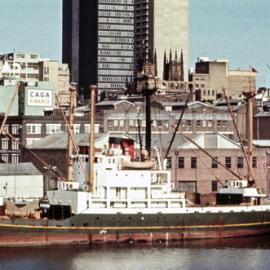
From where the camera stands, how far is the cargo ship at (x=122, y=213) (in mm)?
79062

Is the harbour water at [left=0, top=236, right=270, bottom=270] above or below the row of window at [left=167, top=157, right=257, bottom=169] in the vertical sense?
below

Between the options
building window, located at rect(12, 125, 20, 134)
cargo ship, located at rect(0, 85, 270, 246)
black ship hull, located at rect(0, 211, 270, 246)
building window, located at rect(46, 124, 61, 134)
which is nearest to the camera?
black ship hull, located at rect(0, 211, 270, 246)

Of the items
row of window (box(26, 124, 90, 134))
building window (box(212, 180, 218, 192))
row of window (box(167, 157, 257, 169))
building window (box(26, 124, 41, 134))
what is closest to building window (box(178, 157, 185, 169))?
row of window (box(167, 157, 257, 169))

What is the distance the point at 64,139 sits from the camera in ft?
384

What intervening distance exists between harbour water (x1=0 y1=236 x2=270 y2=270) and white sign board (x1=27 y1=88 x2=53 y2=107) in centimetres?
5823

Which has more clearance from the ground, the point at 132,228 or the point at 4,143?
the point at 4,143

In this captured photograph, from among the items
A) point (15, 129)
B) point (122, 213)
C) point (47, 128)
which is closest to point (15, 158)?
point (15, 129)

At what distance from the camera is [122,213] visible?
266 ft

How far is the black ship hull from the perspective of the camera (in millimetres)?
78125

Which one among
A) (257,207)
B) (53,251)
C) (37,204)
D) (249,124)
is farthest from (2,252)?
(249,124)

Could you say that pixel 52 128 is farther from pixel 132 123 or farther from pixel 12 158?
pixel 132 123

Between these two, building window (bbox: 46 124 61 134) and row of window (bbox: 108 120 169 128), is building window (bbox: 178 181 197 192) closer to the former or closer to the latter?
building window (bbox: 46 124 61 134)

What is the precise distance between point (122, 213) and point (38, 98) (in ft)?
190

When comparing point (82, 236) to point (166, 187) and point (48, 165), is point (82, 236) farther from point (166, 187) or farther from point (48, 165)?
point (48, 165)
